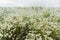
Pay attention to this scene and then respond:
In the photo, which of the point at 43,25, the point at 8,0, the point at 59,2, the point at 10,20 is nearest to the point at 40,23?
the point at 43,25

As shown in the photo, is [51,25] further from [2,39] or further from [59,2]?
[59,2]

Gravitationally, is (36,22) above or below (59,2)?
above

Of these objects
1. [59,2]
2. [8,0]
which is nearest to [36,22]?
[59,2]

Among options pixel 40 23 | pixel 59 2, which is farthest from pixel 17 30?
pixel 59 2

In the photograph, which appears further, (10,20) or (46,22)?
(10,20)

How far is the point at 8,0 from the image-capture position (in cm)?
618

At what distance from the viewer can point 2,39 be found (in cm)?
317

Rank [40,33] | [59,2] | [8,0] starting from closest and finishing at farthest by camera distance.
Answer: [40,33], [59,2], [8,0]

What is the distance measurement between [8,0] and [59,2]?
4.80 ft

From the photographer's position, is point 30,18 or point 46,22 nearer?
point 46,22

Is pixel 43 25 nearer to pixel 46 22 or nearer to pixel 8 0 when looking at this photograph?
pixel 46 22

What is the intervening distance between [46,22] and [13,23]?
505 millimetres

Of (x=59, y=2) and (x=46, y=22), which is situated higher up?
(x=46, y=22)

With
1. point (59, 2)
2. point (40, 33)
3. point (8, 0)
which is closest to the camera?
point (40, 33)
